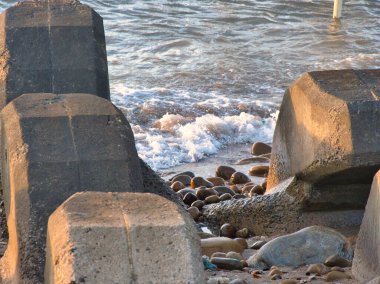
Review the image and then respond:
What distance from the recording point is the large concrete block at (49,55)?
5641 mm

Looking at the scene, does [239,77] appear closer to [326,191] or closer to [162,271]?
[326,191]

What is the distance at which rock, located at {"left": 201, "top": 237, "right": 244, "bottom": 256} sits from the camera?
525 centimetres

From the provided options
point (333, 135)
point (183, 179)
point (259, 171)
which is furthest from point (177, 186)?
point (333, 135)

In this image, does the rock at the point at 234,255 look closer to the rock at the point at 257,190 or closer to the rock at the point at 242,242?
the rock at the point at 242,242

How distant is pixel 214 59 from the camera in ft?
41.4

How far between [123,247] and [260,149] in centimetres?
586

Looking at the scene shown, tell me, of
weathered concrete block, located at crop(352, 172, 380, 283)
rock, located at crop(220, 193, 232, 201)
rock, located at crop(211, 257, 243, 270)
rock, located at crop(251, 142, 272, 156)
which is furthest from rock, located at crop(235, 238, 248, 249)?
rock, located at crop(251, 142, 272, 156)

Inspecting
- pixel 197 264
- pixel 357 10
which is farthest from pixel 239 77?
pixel 197 264

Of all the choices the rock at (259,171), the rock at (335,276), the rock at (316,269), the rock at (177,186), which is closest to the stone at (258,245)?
the rock at (316,269)

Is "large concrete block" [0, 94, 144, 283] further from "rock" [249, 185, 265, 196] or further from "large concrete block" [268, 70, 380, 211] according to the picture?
"rock" [249, 185, 265, 196]

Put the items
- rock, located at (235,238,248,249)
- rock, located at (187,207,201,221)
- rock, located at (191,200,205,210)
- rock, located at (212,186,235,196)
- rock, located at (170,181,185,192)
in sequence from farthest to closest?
rock, located at (170,181,185,192), rock, located at (212,186,235,196), rock, located at (191,200,205,210), rock, located at (187,207,201,221), rock, located at (235,238,248,249)

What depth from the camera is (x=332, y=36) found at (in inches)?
560

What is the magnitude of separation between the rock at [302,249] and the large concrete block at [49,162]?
94 centimetres

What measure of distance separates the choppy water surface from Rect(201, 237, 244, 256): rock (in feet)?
9.97
